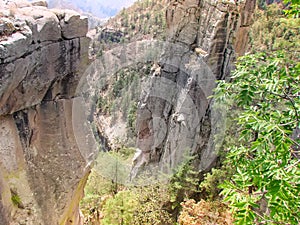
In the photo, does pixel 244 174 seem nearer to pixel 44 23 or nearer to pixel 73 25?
pixel 44 23

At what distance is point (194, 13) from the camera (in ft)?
59.7

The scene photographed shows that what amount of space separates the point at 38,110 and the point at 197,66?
41.1 ft

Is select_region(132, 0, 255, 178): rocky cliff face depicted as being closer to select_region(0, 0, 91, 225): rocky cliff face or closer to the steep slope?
select_region(0, 0, 91, 225): rocky cliff face

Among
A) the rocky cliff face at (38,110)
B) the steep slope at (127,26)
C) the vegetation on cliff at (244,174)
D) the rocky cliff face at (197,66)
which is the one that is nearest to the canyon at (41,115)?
the rocky cliff face at (38,110)

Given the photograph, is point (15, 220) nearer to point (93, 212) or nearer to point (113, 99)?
point (93, 212)

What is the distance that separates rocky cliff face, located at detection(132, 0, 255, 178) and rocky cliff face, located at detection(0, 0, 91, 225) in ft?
30.5

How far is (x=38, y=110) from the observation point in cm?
698

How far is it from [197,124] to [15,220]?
12511 millimetres

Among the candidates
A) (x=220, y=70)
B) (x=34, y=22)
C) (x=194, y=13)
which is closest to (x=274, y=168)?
(x=34, y=22)

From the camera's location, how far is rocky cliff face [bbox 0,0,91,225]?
5.75 metres

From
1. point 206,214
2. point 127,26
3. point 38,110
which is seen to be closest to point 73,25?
point 38,110

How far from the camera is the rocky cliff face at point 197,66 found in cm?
1666

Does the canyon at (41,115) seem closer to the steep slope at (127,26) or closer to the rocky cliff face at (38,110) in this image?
the rocky cliff face at (38,110)

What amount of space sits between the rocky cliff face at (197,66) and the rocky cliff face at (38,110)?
30.5 feet
